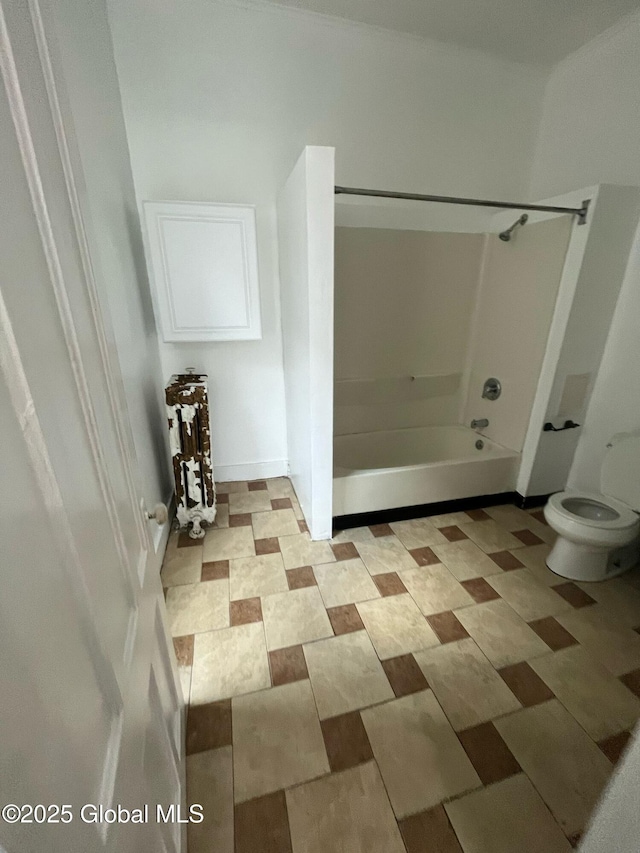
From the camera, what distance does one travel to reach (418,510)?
2311 mm

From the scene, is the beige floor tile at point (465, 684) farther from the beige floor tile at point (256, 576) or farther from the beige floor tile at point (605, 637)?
the beige floor tile at point (256, 576)

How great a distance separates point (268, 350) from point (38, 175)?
2.13m

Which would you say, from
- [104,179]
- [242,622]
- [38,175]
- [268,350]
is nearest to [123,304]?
[104,179]

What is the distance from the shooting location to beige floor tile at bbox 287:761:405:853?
926mm

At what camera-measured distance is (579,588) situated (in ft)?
5.78

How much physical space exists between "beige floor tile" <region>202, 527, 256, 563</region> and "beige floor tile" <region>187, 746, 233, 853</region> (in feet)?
3.10

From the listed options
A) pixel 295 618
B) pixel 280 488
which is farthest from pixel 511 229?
pixel 295 618

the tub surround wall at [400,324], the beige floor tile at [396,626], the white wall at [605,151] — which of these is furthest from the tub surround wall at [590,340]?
the beige floor tile at [396,626]

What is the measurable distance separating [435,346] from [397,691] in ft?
7.95

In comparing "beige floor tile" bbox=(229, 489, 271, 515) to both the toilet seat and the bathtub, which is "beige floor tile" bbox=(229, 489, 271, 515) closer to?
the bathtub

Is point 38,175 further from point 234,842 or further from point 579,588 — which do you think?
point 579,588

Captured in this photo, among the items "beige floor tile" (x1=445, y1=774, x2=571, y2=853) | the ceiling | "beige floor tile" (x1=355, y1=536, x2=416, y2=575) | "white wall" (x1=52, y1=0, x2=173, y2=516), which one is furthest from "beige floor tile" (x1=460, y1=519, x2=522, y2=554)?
the ceiling

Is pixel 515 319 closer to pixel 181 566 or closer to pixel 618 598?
pixel 618 598

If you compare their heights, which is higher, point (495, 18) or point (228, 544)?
point (495, 18)
